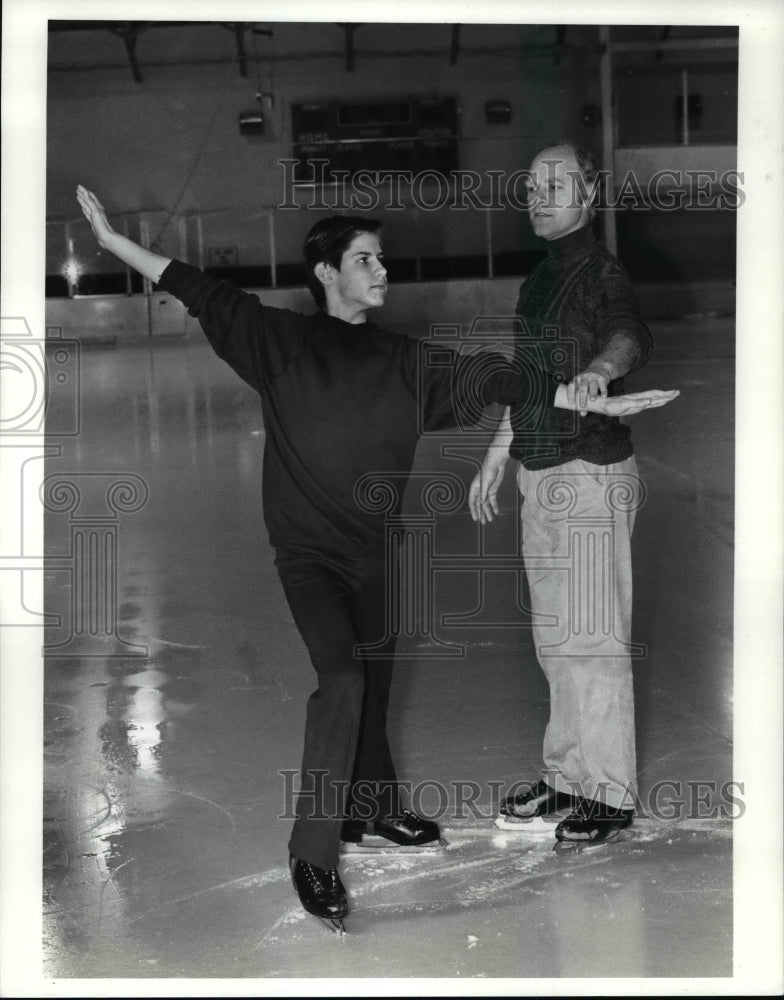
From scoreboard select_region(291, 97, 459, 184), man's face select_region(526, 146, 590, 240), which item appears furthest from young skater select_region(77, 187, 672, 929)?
scoreboard select_region(291, 97, 459, 184)

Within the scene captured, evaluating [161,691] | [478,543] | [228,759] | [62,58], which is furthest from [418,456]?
[62,58]

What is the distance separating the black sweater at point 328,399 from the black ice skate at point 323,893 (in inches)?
29.9

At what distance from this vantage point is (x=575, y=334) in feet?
11.1

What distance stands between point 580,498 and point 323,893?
116 centimetres

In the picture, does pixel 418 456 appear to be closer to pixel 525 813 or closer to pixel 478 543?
pixel 478 543

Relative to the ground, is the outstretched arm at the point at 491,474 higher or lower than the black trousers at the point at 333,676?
higher

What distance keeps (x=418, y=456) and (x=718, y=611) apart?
15.1 feet

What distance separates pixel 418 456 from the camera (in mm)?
10219

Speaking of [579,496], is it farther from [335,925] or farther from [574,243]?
[335,925]

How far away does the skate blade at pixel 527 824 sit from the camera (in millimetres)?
3561

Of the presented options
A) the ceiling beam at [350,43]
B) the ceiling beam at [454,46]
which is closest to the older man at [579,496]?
the ceiling beam at [350,43]

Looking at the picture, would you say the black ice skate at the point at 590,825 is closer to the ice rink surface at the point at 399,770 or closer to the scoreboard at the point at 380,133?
the ice rink surface at the point at 399,770

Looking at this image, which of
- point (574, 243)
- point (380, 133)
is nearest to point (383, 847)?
point (574, 243)

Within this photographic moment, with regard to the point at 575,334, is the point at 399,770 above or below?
below
